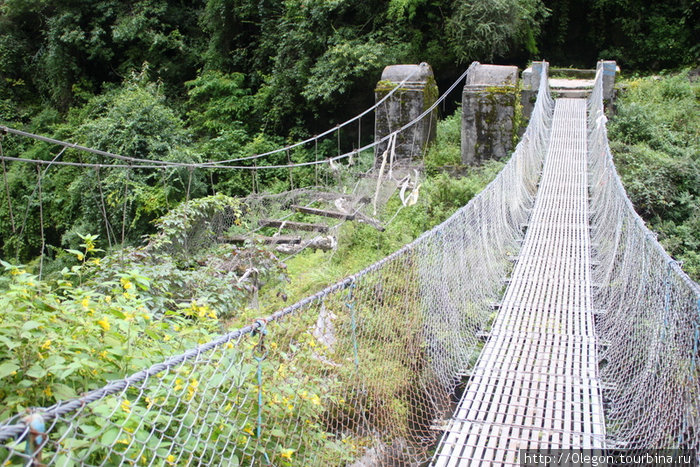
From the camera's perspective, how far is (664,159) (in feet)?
24.4

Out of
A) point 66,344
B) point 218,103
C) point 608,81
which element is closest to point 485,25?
point 608,81

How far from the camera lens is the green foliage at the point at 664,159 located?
260 inches

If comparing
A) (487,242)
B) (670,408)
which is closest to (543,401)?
(670,408)

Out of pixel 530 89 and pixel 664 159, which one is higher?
Answer: pixel 530 89

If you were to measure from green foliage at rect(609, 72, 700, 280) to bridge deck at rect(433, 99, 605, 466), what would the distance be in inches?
60.2

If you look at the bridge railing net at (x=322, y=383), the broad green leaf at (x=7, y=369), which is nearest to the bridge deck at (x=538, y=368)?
the bridge railing net at (x=322, y=383)

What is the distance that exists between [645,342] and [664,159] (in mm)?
5205

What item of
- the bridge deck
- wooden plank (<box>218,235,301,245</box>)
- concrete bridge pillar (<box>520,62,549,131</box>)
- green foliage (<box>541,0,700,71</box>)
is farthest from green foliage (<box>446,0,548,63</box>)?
wooden plank (<box>218,235,301,245</box>)

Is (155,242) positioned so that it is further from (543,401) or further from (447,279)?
(543,401)

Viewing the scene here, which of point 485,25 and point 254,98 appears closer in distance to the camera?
point 485,25

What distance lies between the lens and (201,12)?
15.1 m

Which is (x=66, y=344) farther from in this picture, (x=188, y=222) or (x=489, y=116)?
(x=489, y=116)

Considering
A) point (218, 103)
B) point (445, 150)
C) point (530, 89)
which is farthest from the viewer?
point (218, 103)

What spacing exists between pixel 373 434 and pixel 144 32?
45.9 feet
